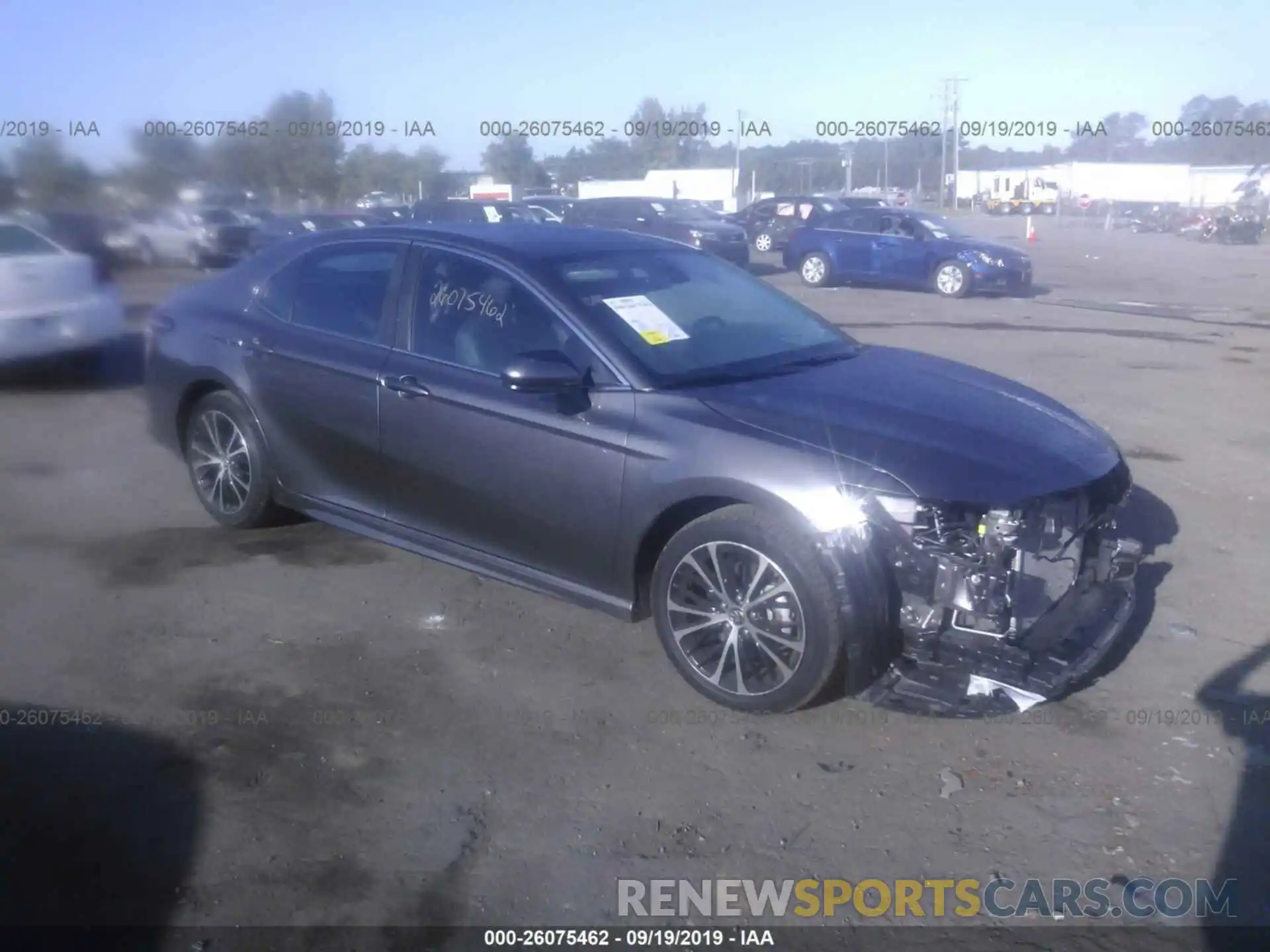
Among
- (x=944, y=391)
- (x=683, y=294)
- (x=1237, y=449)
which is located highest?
(x=683, y=294)

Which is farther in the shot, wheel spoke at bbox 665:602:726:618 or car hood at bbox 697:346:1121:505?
wheel spoke at bbox 665:602:726:618

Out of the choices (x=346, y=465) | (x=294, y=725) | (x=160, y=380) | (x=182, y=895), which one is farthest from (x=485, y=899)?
(x=160, y=380)

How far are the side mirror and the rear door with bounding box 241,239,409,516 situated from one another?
39.1 inches

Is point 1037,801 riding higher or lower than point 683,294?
lower

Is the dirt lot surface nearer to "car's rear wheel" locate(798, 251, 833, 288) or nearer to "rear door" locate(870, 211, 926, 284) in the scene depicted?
"rear door" locate(870, 211, 926, 284)

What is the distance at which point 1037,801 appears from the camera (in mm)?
3877

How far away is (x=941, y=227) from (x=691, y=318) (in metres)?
17.0

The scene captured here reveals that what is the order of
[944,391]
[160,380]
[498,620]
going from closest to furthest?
[944,391], [498,620], [160,380]

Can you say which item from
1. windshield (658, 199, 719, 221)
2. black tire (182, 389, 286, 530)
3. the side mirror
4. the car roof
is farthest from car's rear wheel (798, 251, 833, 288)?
the side mirror

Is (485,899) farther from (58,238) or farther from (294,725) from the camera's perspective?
(58,238)

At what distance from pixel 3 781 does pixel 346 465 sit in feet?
6.75

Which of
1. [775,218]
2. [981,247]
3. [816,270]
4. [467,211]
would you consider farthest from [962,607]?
[775,218]

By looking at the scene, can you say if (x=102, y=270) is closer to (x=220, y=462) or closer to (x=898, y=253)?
(x=220, y=462)

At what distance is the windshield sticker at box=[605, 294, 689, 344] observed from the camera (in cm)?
493
